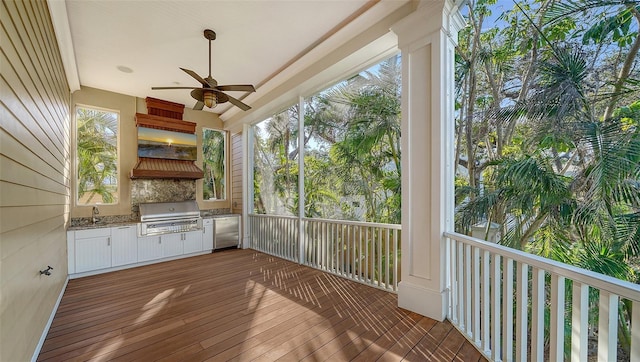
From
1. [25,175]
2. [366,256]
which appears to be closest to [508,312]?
[366,256]

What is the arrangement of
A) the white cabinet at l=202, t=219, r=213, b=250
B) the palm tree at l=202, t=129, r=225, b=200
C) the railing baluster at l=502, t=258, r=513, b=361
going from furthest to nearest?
the palm tree at l=202, t=129, r=225, b=200 → the white cabinet at l=202, t=219, r=213, b=250 → the railing baluster at l=502, t=258, r=513, b=361

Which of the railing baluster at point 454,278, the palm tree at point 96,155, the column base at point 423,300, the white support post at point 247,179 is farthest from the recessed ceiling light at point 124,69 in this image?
the railing baluster at point 454,278

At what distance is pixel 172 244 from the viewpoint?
4.98m

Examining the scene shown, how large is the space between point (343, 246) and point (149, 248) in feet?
11.7

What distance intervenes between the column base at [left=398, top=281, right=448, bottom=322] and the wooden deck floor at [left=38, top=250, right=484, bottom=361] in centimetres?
8

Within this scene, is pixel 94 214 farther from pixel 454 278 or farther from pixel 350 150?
pixel 454 278

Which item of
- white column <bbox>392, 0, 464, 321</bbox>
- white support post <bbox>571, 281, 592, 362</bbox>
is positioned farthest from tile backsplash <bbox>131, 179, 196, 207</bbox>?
white support post <bbox>571, 281, 592, 362</bbox>

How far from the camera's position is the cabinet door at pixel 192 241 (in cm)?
514

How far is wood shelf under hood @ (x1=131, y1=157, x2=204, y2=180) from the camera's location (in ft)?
16.1

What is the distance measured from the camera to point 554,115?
7.65ft

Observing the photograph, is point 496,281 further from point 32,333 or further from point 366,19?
point 32,333

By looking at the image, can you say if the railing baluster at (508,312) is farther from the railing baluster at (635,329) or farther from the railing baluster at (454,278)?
the railing baluster at (635,329)

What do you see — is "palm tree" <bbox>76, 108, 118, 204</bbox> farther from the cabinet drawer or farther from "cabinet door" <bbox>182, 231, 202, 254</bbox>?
"cabinet door" <bbox>182, 231, 202, 254</bbox>

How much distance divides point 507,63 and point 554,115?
1001 millimetres
